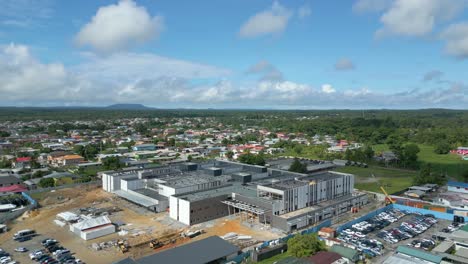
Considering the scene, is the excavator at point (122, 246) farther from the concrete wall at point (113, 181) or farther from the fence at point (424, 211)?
the fence at point (424, 211)

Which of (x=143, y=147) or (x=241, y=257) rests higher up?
(x=143, y=147)

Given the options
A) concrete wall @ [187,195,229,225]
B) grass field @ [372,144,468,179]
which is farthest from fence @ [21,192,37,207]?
grass field @ [372,144,468,179]

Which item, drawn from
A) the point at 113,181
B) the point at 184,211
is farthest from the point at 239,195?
the point at 113,181

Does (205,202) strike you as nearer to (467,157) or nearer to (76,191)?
(76,191)

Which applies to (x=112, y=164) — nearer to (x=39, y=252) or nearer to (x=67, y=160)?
(x=67, y=160)

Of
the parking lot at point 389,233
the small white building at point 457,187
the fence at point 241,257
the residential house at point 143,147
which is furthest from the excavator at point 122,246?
the residential house at point 143,147

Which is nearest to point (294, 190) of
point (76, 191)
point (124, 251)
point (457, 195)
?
point (124, 251)

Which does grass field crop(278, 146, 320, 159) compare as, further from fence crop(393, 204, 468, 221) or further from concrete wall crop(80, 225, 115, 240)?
concrete wall crop(80, 225, 115, 240)
